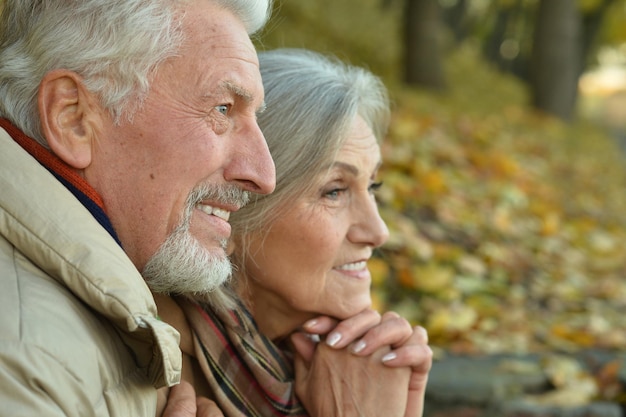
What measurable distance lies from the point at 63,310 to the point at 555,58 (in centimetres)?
1567

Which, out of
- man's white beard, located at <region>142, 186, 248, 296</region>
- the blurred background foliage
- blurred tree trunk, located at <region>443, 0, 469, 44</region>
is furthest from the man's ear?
blurred tree trunk, located at <region>443, 0, 469, 44</region>

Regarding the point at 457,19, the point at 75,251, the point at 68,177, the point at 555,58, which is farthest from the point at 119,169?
the point at 457,19

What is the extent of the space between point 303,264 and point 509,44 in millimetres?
29790

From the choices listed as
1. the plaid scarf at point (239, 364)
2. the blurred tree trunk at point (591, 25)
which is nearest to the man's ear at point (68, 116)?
the plaid scarf at point (239, 364)

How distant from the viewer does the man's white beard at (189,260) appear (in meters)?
2.13

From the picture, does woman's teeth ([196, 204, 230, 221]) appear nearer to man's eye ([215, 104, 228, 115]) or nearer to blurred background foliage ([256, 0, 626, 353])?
man's eye ([215, 104, 228, 115])

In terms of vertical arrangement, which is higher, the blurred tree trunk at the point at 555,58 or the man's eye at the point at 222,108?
the blurred tree trunk at the point at 555,58

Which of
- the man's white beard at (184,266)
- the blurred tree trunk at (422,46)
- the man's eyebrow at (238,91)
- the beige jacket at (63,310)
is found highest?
the blurred tree trunk at (422,46)

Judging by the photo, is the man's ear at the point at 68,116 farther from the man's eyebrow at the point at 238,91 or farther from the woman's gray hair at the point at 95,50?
the man's eyebrow at the point at 238,91

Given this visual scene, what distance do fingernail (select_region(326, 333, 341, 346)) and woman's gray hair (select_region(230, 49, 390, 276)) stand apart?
0.36 metres

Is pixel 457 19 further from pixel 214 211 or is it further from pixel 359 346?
pixel 214 211

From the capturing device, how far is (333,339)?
8.93 ft

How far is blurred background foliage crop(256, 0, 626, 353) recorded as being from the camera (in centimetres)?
544

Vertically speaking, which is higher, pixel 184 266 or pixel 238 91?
pixel 238 91
